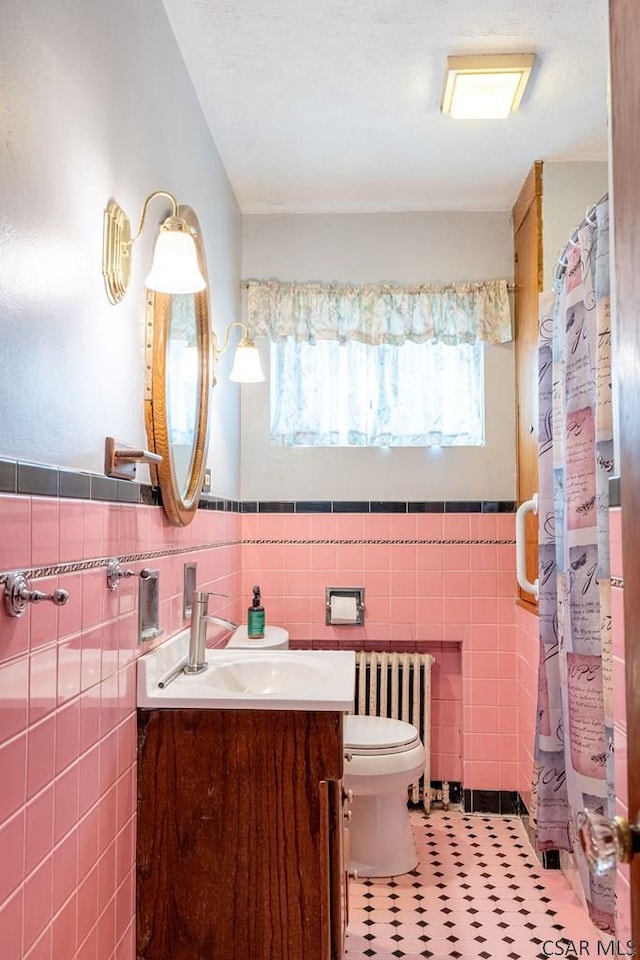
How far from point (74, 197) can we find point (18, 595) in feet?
2.52

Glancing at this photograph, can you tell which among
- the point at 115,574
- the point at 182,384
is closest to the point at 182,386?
the point at 182,384

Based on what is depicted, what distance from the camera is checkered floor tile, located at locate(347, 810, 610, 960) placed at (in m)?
2.24

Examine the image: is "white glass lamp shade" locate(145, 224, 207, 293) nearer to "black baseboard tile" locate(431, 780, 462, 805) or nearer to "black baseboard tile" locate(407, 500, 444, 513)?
"black baseboard tile" locate(407, 500, 444, 513)

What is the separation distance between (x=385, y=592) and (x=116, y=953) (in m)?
1.91

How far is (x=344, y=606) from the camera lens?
3316mm

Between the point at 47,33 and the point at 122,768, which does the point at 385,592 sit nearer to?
the point at 122,768

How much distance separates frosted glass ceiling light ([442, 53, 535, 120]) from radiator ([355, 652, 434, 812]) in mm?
2113

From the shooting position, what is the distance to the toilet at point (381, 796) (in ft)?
8.65

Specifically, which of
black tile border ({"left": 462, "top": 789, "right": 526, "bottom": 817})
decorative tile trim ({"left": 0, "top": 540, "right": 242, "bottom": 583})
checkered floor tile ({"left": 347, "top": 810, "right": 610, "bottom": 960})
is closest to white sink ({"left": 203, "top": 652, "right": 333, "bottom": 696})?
decorative tile trim ({"left": 0, "top": 540, "right": 242, "bottom": 583})

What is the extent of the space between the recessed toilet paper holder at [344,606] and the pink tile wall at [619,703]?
2.02 m

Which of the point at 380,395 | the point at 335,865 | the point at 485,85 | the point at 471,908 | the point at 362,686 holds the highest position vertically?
the point at 485,85

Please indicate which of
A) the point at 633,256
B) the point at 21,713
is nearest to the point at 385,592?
the point at 21,713

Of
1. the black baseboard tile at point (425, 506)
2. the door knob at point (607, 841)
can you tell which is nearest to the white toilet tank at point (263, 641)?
the black baseboard tile at point (425, 506)

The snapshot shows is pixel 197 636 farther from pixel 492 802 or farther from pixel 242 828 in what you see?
pixel 492 802
